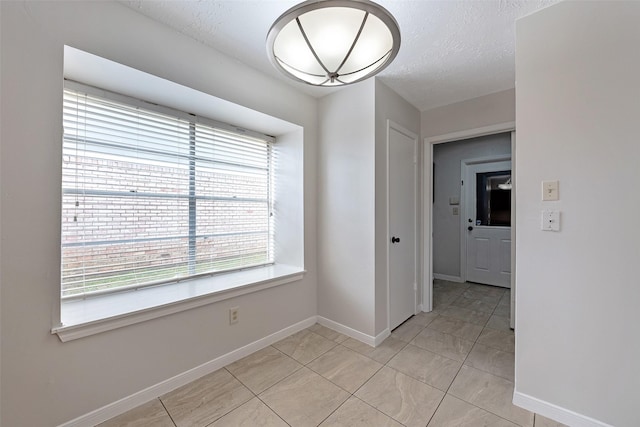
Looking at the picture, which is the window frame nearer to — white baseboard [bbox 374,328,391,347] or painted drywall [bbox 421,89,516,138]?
white baseboard [bbox 374,328,391,347]

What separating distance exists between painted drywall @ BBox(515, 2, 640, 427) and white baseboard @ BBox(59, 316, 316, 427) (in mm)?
1863

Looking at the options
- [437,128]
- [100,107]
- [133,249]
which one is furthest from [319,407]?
[437,128]

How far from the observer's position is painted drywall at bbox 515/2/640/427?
1277mm

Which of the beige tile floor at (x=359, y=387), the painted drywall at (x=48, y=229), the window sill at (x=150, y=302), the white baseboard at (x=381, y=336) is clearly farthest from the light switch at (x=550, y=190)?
the painted drywall at (x=48, y=229)

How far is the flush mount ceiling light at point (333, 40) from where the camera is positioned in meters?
0.89

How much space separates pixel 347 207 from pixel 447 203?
9.08 ft

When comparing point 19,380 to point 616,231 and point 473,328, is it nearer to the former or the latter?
point 616,231

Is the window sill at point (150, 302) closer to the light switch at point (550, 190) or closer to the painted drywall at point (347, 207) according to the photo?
the painted drywall at point (347, 207)

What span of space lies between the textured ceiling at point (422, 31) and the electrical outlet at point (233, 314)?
6.63 feet

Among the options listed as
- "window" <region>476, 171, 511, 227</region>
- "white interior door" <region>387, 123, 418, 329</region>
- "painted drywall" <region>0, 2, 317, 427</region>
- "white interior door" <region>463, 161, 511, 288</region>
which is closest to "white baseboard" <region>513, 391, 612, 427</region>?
"white interior door" <region>387, 123, 418, 329</region>

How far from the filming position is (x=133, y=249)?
73.9 inches

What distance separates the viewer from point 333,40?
3.30ft

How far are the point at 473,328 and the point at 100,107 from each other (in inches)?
147

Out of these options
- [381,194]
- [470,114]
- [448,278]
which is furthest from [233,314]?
[448,278]
